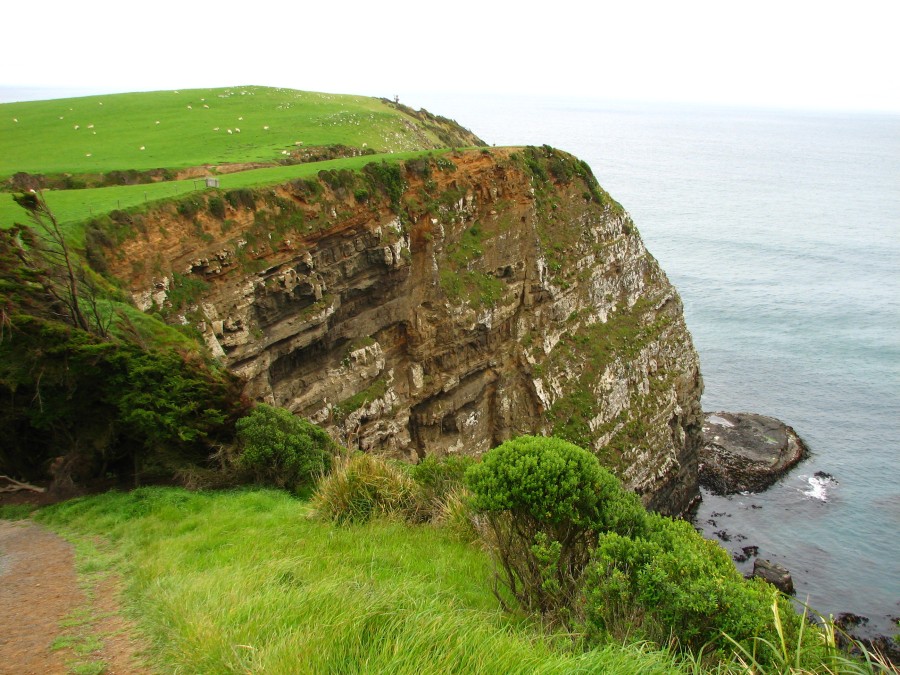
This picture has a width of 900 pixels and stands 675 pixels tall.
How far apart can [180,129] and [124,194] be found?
19.8m

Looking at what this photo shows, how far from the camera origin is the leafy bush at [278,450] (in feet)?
55.0

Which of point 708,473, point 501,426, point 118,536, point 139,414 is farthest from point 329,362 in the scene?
point 708,473

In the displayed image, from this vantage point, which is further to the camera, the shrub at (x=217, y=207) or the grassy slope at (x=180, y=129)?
the grassy slope at (x=180, y=129)

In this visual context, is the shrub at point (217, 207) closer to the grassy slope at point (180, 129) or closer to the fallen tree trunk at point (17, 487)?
the grassy slope at point (180, 129)

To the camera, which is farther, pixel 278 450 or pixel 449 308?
pixel 449 308

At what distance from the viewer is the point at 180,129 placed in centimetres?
4250

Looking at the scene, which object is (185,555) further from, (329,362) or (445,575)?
(329,362)

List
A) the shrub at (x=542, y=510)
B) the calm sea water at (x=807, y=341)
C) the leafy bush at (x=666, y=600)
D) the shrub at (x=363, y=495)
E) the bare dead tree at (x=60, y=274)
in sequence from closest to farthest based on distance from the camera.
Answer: the leafy bush at (x=666, y=600) → the shrub at (x=542, y=510) → the shrub at (x=363, y=495) → the bare dead tree at (x=60, y=274) → the calm sea water at (x=807, y=341)

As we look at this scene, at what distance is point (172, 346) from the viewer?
1777cm

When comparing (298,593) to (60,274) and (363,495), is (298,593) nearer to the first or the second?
(363,495)

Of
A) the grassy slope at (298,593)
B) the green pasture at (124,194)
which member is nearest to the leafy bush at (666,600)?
the grassy slope at (298,593)

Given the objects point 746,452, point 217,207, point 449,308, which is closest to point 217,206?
point 217,207

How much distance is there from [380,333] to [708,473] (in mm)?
27250

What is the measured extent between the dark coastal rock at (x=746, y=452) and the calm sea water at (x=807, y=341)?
3.57ft
